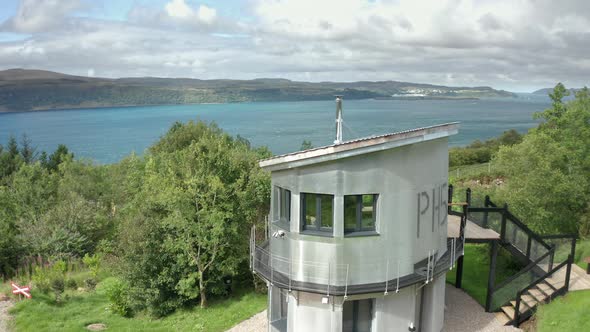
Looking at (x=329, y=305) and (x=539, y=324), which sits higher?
(x=329, y=305)

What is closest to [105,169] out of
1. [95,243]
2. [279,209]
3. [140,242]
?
[95,243]

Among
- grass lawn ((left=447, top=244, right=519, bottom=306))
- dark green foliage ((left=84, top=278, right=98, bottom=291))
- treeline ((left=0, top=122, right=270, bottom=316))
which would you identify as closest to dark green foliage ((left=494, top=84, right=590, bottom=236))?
grass lawn ((left=447, top=244, right=519, bottom=306))

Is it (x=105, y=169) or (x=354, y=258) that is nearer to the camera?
(x=354, y=258)

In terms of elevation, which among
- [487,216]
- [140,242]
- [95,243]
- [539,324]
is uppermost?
[487,216]

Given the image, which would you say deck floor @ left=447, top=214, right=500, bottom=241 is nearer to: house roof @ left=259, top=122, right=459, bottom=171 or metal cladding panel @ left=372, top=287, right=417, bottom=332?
metal cladding panel @ left=372, top=287, right=417, bottom=332

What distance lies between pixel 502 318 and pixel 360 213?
8496 mm

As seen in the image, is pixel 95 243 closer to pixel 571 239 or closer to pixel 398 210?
pixel 398 210

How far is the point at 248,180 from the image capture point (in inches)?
898

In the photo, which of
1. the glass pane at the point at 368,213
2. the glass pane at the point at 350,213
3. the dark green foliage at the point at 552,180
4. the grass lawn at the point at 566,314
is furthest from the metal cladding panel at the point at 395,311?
the dark green foliage at the point at 552,180

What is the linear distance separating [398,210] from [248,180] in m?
10.3

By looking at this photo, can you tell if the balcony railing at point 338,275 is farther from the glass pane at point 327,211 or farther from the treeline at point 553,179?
the treeline at point 553,179

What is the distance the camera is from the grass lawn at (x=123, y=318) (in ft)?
66.4

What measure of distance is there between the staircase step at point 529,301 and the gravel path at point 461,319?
1.02 metres

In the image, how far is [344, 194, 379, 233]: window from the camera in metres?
13.6
